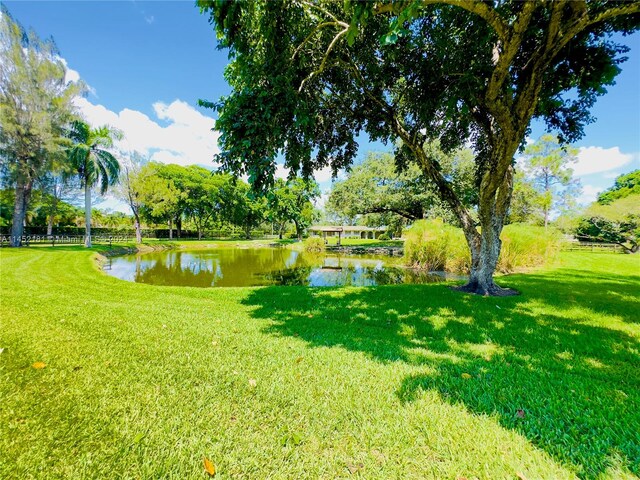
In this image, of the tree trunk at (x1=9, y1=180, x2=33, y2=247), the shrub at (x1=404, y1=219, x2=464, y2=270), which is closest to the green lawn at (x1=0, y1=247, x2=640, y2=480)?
the shrub at (x1=404, y1=219, x2=464, y2=270)

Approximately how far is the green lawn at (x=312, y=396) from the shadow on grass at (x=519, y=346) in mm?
21

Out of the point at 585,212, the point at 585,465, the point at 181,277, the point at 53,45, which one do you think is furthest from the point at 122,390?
the point at 585,212

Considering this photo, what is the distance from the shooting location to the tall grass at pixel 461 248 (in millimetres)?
11906

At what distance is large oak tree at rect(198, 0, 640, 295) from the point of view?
4.68 m

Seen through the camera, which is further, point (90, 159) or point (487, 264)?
point (90, 159)

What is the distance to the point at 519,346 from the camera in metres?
3.86

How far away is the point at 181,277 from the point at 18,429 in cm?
1110

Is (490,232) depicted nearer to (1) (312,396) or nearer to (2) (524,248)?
(1) (312,396)

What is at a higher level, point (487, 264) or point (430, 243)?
point (430, 243)

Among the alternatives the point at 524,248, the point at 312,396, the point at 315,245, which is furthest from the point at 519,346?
the point at 315,245

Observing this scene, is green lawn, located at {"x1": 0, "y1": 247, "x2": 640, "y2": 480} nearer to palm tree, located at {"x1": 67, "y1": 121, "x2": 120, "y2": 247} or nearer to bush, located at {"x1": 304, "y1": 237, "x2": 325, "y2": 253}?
palm tree, located at {"x1": 67, "y1": 121, "x2": 120, "y2": 247}

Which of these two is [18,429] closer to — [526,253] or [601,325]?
[601,325]

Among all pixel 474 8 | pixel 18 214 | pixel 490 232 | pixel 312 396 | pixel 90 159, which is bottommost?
pixel 312 396

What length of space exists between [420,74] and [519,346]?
6.57m
